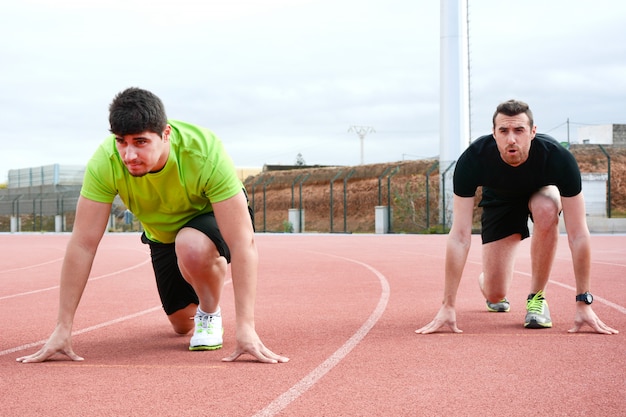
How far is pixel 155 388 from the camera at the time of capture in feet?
14.4

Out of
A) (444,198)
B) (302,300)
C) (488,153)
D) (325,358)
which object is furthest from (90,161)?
(444,198)

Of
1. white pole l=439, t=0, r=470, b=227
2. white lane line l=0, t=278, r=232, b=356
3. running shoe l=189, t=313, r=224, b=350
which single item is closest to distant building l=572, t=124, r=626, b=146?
white pole l=439, t=0, r=470, b=227

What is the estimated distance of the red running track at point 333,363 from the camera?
4.02 meters

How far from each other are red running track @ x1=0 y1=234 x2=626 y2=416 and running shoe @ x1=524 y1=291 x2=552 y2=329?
11 centimetres

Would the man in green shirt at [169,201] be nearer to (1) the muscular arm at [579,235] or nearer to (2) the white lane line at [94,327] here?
(2) the white lane line at [94,327]

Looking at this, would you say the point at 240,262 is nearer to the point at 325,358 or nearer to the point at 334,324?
the point at 325,358

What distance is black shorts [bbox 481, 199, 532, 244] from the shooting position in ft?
23.0

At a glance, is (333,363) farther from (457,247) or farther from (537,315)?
(537,315)

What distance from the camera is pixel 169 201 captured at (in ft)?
16.9

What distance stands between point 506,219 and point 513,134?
1311mm

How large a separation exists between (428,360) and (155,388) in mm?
1731

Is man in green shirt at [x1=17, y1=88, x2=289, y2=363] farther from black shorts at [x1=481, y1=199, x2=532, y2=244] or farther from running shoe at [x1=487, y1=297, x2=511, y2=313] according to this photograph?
running shoe at [x1=487, y1=297, x2=511, y2=313]

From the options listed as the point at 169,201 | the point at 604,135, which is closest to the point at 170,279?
the point at 169,201

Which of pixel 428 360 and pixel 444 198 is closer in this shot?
pixel 428 360
